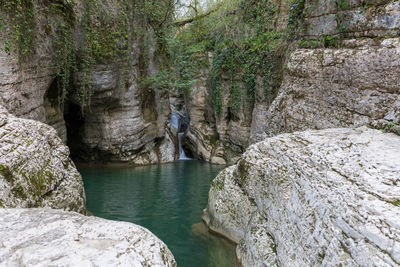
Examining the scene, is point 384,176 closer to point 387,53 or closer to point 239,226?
point 387,53

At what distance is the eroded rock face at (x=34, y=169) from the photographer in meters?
3.57

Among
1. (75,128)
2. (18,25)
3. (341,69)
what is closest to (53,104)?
(75,128)

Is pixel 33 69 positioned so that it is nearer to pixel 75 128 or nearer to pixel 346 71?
pixel 75 128

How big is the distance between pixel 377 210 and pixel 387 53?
8.74 ft

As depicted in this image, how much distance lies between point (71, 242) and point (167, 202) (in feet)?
19.9

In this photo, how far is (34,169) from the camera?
407 centimetres

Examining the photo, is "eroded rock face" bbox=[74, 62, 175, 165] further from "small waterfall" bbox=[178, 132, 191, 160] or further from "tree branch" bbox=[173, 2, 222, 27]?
"tree branch" bbox=[173, 2, 222, 27]

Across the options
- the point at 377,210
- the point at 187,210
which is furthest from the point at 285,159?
the point at 187,210

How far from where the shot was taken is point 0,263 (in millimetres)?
1854

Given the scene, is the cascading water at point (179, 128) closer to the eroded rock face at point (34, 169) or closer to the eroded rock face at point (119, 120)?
the eroded rock face at point (119, 120)

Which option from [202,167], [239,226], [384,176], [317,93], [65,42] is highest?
[65,42]

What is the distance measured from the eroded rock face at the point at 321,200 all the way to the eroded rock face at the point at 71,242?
5.32ft

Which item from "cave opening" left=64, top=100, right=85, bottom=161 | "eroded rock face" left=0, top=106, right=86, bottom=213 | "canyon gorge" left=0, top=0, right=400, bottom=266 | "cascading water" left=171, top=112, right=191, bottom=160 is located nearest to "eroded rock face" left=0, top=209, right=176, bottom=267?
"canyon gorge" left=0, top=0, right=400, bottom=266

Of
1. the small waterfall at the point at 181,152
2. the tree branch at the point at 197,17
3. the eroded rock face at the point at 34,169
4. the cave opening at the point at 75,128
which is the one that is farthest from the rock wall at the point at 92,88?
the tree branch at the point at 197,17
